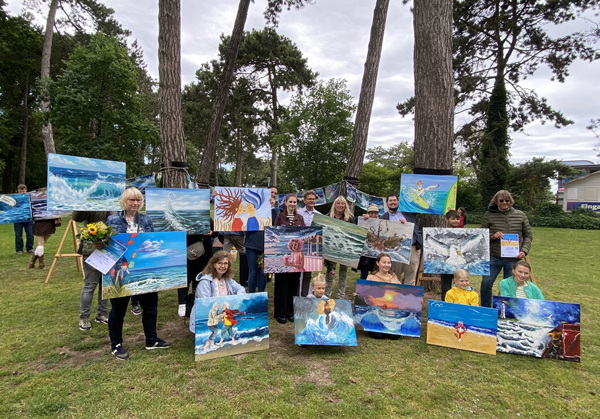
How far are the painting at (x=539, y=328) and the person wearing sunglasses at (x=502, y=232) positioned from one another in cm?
84

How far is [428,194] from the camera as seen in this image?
4.62m

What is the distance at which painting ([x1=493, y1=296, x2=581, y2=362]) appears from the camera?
320cm

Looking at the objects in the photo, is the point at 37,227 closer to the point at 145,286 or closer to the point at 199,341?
the point at 145,286

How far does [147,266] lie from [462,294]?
3492 millimetres

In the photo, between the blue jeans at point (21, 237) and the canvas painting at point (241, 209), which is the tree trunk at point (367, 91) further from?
the blue jeans at point (21, 237)

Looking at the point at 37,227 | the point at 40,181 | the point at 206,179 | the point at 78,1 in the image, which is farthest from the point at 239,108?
the point at 40,181

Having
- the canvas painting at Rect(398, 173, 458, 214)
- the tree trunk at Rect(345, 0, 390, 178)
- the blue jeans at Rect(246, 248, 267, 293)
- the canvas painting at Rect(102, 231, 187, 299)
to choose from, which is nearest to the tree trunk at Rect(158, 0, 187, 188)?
the blue jeans at Rect(246, 248, 267, 293)

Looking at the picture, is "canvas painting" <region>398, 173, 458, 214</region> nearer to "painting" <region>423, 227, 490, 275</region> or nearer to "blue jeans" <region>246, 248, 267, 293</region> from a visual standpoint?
"painting" <region>423, 227, 490, 275</region>

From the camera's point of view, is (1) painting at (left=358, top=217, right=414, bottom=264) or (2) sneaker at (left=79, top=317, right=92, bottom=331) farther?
(1) painting at (left=358, top=217, right=414, bottom=264)

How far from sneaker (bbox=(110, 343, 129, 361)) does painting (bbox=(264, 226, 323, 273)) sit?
1654 mm

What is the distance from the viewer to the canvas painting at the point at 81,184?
3.67m

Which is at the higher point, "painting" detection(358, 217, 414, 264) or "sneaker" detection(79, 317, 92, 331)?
"painting" detection(358, 217, 414, 264)

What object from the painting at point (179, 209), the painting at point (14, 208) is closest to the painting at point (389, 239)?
the painting at point (179, 209)

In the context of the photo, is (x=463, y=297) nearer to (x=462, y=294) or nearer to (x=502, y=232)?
(x=462, y=294)
